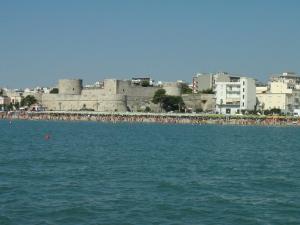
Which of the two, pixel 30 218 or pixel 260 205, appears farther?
pixel 260 205

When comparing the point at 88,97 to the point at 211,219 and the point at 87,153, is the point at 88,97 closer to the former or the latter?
the point at 87,153

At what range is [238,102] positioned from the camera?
3406 inches

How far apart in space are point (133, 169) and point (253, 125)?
55.0m

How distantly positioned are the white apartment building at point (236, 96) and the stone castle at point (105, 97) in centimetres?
1295

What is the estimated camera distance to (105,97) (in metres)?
95.9

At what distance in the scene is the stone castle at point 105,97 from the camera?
95250 mm

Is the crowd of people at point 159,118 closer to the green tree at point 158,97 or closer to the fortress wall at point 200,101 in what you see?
the green tree at point 158,97

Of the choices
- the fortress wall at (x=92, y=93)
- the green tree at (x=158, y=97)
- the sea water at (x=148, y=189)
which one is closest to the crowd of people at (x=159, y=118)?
the fortress wall at (x=92, y=93)

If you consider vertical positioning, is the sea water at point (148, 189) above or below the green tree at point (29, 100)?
below

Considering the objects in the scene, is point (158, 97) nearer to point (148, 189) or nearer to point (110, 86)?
point (110, 86)

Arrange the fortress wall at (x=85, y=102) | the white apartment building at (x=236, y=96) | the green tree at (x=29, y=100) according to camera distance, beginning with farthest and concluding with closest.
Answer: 1. the green tree at (x=29, y=100)
2. the fortress wall at (x=85, y=102)
3. the white apartment building at (x=236, y=96)

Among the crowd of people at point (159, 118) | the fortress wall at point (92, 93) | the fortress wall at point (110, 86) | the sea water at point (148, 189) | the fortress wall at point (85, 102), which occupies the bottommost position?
the sea water at point (148, 189)

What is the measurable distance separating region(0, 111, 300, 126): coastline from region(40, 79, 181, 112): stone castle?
5589 mm

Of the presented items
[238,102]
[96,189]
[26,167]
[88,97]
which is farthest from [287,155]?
[88,97]
